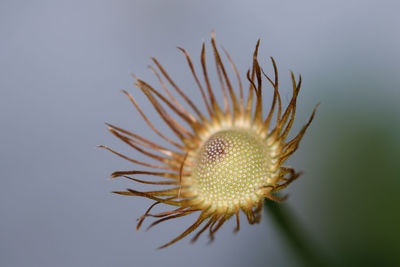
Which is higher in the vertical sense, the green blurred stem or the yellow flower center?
the yellow flower center

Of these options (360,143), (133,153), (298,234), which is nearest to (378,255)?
(360,143)

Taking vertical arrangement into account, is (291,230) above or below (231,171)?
below

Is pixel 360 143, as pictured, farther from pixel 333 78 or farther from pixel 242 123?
pixel 242 123

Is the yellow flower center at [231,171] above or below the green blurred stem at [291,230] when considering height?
above
